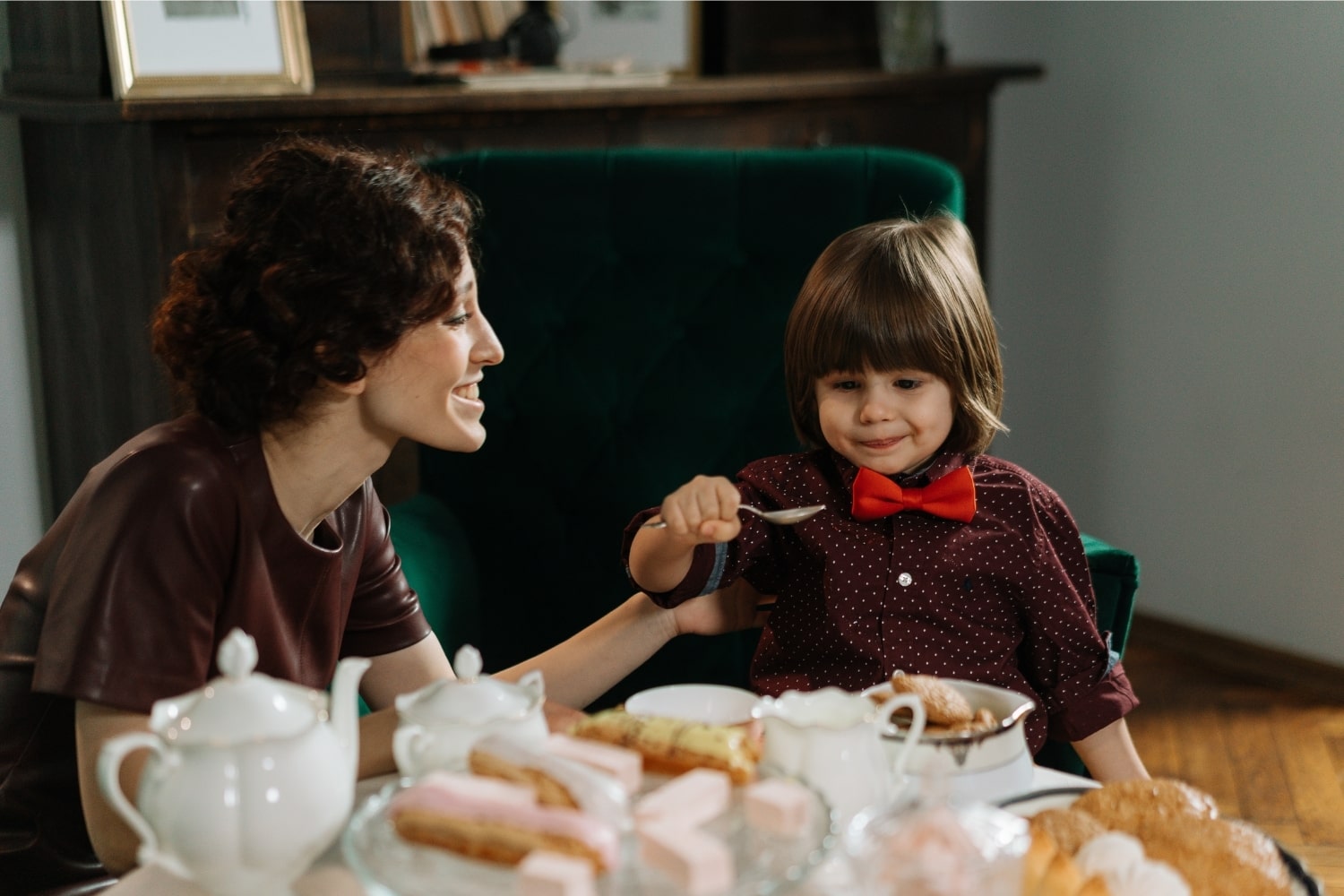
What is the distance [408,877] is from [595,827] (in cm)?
11

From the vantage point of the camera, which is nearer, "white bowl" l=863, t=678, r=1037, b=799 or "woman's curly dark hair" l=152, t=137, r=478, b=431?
"white bowl" l=863, t=678, r=1037, b=799

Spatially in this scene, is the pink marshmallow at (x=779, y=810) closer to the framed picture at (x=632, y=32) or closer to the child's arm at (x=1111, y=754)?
the child's arm at (x=1111, y=754)

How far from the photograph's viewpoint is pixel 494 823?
855 millimetres

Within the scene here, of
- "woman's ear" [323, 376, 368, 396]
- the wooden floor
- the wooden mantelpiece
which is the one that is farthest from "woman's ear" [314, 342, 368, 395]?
the wooden floor

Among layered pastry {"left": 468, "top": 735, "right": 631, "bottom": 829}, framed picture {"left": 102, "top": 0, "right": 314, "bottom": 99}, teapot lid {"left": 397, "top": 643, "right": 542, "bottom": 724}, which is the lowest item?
layered pastry {"left": 468, "top": 735, "right": 631, "bottom": 829}

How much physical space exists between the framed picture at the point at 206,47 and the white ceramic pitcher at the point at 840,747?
1.45 metres

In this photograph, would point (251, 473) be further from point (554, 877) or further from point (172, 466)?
point (554, 877)

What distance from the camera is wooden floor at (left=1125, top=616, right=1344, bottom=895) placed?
254 cm

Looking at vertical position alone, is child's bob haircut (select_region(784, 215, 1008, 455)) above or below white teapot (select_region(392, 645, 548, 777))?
above

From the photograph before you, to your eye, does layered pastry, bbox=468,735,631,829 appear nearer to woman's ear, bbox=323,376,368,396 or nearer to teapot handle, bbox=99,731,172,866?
teapot handle, bbox=99,731,172,866

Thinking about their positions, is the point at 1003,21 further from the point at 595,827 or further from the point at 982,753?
the point at 595,827

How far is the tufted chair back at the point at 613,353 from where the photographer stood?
2.04 metres

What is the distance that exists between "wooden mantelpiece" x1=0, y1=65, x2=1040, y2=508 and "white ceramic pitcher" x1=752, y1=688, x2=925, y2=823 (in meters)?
1.26

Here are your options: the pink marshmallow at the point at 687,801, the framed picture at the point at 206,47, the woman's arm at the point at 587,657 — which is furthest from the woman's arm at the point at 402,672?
the framed picture at the point at 206,47
